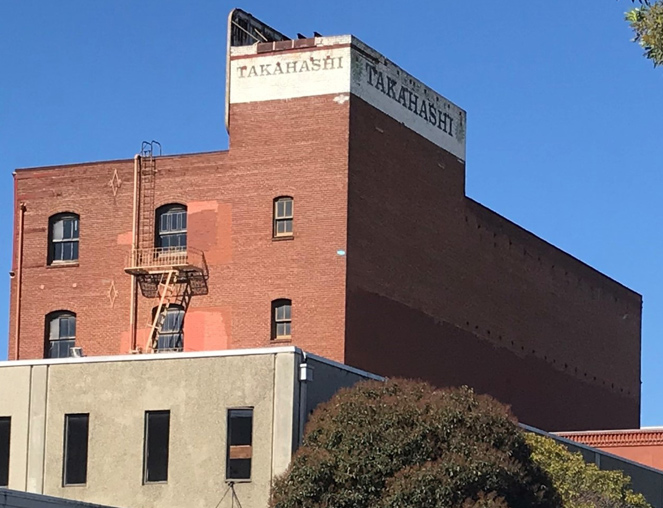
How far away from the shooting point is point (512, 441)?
107 ft

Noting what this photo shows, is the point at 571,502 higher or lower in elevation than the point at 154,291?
lower

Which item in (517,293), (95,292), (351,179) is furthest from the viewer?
(517,293)

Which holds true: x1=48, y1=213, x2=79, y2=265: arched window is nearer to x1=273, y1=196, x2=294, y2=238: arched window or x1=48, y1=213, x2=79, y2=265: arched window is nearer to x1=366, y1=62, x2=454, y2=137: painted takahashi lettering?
x1=273, y1=196, x2=294, y2=238: arched window

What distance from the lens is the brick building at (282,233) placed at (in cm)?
5112

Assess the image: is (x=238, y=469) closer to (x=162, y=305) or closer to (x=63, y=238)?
(x=162, y=305)

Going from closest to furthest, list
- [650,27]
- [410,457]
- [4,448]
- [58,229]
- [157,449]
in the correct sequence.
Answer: [650,27] → [410,457] → [157,449] → [4,448] → [58,229]

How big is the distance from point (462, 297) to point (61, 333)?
14967mm

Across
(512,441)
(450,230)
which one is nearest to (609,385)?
(450,230)

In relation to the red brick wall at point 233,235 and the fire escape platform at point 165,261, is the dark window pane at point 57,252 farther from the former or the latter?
the fire escape platform at point 165,261

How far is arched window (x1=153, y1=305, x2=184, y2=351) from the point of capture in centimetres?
5318

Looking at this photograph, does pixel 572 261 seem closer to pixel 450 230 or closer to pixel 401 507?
pixel 450 230

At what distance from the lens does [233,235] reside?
52.6 metres

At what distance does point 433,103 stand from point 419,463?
27139mm

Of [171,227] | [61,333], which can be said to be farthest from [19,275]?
[171,227]
